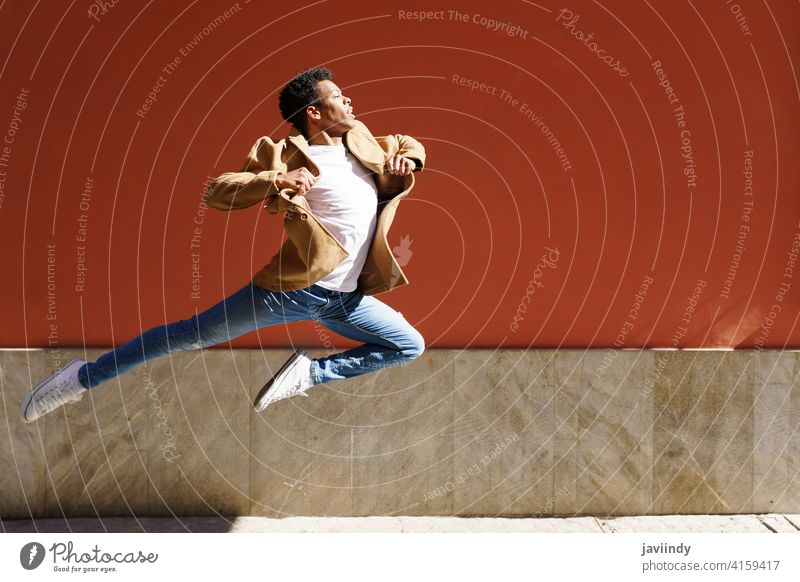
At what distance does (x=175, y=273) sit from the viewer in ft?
20.9

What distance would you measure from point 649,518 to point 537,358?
1.53 meters

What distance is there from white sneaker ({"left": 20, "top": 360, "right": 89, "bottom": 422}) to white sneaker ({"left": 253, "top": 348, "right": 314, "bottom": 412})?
3.30 ft

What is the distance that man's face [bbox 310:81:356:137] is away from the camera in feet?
14.7

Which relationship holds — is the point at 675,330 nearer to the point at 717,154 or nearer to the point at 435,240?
the point at 717,154

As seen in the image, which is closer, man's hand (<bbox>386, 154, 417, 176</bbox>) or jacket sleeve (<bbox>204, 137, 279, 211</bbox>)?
jacket sleeve (<bbox>204, 137, 279, 211</bbox>)

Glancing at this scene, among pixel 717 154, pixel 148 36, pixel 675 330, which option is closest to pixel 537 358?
pixel 675 330

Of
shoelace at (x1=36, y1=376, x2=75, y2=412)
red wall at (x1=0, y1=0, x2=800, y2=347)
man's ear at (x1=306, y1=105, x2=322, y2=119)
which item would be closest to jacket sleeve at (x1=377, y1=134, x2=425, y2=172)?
man's ear at (x1=306, y1=105, x2=322, y2=119)

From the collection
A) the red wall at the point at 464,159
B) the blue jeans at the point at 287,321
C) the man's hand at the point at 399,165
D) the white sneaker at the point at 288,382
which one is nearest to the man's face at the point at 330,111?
the man's hand at the point at 399,165

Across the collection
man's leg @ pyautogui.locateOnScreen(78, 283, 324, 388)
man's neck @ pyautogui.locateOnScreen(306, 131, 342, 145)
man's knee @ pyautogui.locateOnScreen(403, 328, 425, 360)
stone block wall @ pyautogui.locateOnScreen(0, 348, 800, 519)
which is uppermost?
man's neck @ pyautogui.locateOnScreen(306, 131, 342, 145)

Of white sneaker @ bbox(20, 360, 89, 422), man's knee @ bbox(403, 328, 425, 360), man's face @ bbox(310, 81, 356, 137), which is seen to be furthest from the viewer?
white sneaker @ bbox(20, 360, 89, 422)

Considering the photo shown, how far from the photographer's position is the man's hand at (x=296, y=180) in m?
4.15

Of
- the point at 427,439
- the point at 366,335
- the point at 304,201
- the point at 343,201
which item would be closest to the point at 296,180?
the point at 304,201

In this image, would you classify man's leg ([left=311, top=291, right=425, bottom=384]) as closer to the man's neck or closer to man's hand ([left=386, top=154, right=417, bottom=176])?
man's hand ([left=386, top=154, right=417, bottom=176])

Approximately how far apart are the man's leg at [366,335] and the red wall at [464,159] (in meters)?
1.54
